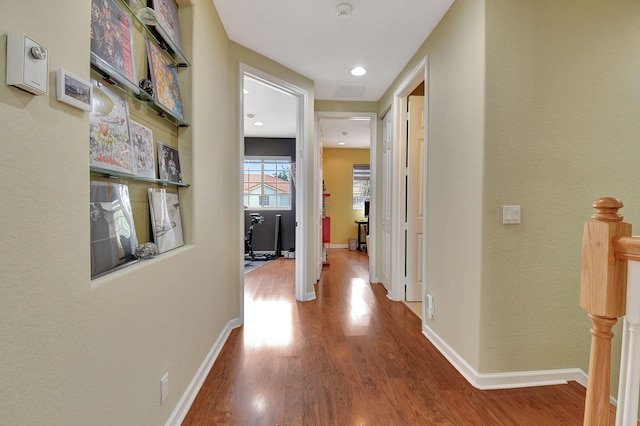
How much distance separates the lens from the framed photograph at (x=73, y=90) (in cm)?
77

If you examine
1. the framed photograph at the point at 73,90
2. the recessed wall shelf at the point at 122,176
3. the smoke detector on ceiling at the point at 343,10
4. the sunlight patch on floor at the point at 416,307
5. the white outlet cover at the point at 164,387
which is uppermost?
the smoke detector on ceiling at the point at 343,10

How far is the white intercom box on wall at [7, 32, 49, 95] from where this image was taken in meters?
0.64

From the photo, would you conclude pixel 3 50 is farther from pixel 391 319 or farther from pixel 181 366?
pixel 391 319

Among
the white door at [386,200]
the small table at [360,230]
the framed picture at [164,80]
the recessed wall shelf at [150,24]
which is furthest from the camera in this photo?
the small table at [360,230]

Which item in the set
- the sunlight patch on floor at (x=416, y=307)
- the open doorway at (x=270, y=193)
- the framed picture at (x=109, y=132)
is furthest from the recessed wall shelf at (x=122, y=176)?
the open doorway at (x=270, y=193)

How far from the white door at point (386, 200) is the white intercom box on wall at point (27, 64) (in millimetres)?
3185

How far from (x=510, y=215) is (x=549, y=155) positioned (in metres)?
0.46

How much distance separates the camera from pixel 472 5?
6.07ft

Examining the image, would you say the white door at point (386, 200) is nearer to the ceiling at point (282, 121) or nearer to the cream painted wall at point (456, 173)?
the ceiling at point (282, 121)

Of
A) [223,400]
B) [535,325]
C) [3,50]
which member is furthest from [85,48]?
[535,325]

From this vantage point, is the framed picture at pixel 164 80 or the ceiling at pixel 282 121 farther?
the ceiling at pixel 282 121

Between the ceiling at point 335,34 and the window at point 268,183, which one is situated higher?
the ceiling at point 335,34

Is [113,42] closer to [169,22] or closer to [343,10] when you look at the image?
[169,22]

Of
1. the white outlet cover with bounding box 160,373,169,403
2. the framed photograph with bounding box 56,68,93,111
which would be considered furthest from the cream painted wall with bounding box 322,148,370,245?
the framed photograph with bounding box 56,68,93,111
